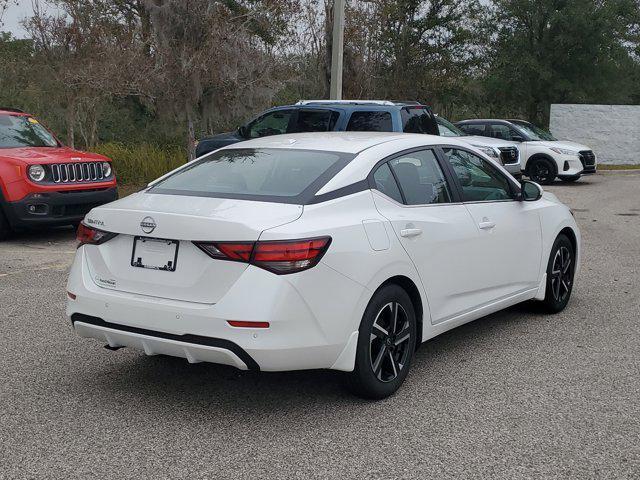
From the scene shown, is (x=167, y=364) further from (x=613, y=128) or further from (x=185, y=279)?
(x=613, y=128)

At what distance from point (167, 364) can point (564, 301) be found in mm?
3555

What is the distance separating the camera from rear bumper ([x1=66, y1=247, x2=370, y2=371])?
13.6ft

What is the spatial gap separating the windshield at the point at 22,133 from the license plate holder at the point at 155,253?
7241mm

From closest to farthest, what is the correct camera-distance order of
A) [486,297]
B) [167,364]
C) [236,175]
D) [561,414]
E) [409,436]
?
[409,436] → [561,414] → [236,175] → [167,364] → [486,297]

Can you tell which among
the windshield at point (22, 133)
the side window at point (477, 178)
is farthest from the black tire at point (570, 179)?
the side window at point (477, 178)

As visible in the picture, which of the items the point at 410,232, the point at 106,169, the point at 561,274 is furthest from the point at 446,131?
the point at 410,232

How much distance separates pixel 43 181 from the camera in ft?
34.0

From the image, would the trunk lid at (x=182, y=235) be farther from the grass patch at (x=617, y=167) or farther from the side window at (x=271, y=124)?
the grass patch at (x=617, y=167)

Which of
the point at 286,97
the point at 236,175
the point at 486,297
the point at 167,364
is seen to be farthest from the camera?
the point at 286,97

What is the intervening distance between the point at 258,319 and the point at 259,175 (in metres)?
1.19

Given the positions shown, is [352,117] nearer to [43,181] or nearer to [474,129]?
[43,181]

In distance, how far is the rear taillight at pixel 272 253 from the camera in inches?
164

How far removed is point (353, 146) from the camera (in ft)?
17.2

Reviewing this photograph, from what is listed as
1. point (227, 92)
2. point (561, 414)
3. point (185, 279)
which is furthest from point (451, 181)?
point (227, 92)
